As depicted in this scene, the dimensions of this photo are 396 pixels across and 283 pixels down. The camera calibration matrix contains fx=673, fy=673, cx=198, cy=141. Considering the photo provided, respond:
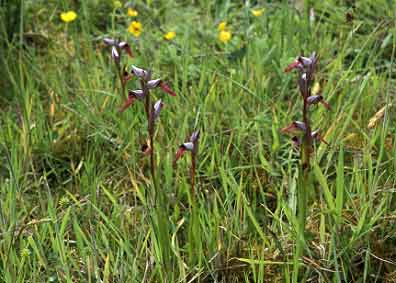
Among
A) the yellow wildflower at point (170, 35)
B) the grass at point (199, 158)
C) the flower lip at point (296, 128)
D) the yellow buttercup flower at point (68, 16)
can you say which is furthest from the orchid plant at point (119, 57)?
the flower lip at point (296, 128)

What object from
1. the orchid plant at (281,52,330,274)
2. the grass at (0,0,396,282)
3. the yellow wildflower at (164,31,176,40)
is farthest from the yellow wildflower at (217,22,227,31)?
the orchid plant at (281,52,330,274)

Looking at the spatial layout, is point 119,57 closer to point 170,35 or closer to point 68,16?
point 170,35

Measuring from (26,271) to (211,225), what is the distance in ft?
1.76

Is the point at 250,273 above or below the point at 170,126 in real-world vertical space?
below

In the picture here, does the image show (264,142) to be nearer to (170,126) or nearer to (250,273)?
(170,126)

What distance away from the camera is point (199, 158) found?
7.72 feet

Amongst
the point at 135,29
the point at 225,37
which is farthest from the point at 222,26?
the point at 135,29

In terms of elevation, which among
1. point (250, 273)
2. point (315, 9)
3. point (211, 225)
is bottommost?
point (250, 273)

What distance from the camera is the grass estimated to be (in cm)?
186

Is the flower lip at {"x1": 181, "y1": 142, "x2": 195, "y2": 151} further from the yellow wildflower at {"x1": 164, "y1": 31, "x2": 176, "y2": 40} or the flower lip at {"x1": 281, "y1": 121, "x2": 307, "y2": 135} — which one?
the yellow wildflower at {"x1": 164, "y1": 31, "x2": 176, "y2": 40}

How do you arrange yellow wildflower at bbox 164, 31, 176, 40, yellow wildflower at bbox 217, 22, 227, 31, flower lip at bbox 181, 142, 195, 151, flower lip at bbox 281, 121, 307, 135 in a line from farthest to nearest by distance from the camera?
yellow wildflower at bbox 217, 22, 227, 31 < yellow wildflower at bbox 164, 31, 176, 40 < flower lip at bbox 181, 142, 195, 151 < flower lip at bbox 281, 121, 307, 135

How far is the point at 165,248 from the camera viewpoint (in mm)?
1752

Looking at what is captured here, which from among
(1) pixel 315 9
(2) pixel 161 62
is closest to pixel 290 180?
(2) pixel 161 62

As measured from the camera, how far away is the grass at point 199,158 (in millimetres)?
1855
